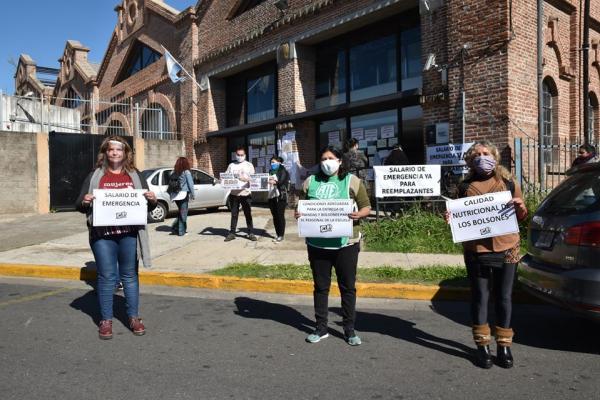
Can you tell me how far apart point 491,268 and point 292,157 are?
11.3 metres

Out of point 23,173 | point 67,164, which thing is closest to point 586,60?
point 67,164

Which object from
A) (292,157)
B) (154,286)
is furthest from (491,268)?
(292,157)

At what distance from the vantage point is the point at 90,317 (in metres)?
5.47

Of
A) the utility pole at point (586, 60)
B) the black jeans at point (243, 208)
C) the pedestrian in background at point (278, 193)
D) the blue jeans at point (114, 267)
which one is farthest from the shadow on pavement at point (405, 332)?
the utility pole at point (586, 60)

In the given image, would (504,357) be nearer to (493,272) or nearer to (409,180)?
(493,272)

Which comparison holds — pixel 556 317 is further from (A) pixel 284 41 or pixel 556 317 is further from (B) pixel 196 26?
(B) pixel 196 26

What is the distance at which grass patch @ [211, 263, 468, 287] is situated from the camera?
6.61 metres

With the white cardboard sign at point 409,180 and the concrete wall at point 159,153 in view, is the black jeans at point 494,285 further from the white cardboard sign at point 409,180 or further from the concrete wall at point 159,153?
the concrete wall at point 159,153

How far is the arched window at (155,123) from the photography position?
786 inches

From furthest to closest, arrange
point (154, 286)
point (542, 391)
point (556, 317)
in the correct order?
1. point (154, 286)
2. point (556, 317)
3. point (542, 391)

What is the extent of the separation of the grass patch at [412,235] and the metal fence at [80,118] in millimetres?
11947

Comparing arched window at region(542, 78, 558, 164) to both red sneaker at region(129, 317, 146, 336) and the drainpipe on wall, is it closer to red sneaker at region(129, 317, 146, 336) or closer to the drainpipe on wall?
the drainpipe on wall

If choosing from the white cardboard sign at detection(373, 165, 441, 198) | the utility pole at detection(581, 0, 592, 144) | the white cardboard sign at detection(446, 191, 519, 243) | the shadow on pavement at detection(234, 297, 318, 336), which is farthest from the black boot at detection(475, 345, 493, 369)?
the utility pole at detection(581, 0, 592, 144)

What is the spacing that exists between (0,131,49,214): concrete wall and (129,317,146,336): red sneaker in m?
12.6
